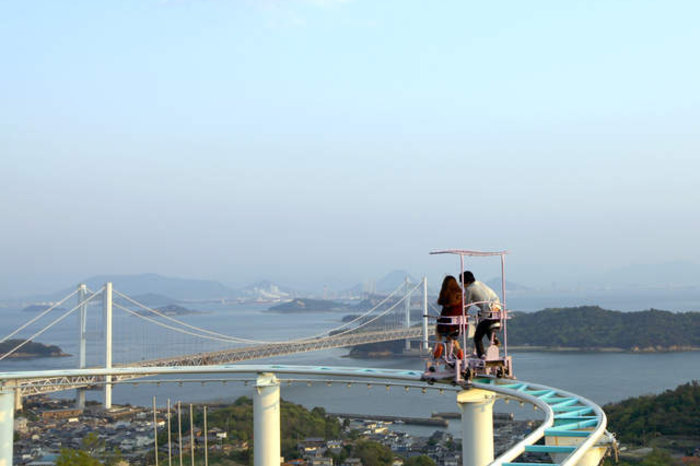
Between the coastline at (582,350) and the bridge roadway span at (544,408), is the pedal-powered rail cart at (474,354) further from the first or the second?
the coastline at (582,350)

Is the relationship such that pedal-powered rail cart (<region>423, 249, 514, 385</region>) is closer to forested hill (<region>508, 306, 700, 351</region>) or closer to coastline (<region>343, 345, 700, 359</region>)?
coastline (<region>343, 345, 700, 359</region>)

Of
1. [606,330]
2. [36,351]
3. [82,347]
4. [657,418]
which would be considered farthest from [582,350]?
[36,351]

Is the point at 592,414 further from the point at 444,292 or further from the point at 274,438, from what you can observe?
the point at 274,438

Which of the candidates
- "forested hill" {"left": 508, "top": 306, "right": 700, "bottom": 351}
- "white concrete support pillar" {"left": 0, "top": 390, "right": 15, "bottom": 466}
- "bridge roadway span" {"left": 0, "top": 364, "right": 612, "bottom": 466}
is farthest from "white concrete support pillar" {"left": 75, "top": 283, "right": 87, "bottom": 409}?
"forested hill" {"left": 508, "top": 306, "right": 700, "bottom": 351}

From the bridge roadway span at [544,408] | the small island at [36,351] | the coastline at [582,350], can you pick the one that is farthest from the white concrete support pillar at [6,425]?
the small island at [36,351]

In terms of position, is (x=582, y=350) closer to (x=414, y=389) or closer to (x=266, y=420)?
(x=414, y=389)

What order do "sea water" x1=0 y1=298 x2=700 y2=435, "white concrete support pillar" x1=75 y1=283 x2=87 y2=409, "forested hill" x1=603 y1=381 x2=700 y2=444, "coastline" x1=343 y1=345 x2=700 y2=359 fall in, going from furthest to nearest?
"coastline" x1=343 y1=345 x2=700 y2=359 → "sea water" x1=0 y1=298 x2=700 y2=435 → "white concrete support pillar" x1=75 y1=283 x2=87 y2=409 → "forested hill" x1=603 y1=381 x2=700 y2=444
